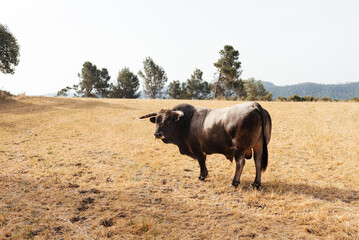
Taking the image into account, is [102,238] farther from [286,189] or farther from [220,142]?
[286,189]

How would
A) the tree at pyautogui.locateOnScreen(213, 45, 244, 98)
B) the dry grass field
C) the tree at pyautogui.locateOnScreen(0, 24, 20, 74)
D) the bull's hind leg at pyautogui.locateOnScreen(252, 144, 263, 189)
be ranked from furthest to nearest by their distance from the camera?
the tree at pyautogui.locateOnScreen(213, 45, 244, 98) < the tree at pyautogui.locateOnScreen(0, 24, 20, 74) < the bull's hind leg at pyautogui.locateOnScreen(252, 144, 263, 189) < the dry grass field

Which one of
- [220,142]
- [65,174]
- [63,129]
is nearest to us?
[220,142]

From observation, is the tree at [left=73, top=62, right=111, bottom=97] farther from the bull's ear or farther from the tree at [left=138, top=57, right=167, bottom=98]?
the bull's ear

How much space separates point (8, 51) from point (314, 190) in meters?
40.4

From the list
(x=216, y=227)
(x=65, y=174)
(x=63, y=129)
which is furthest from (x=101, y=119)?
(x=216, y=227)

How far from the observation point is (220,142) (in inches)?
271

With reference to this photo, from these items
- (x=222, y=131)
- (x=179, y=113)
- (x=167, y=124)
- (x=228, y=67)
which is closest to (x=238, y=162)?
(x=222, y=131)

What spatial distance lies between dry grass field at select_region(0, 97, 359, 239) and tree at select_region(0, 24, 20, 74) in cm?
2516

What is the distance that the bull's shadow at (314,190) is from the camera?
6.25 metres

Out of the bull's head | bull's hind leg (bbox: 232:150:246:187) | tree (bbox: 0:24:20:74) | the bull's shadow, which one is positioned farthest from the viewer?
tree (bbox: 0:24:20:74)

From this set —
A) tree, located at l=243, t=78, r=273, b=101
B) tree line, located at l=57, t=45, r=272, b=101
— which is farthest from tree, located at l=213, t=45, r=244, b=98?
tree, located at l=243, t=78, r=273, b=101

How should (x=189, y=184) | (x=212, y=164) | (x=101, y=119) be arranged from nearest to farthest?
(x=189, y=184) < (x=212, y=164) < (x=101, y=119)

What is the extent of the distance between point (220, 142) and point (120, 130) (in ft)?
38.1

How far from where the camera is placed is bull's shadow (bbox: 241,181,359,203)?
6250mm
